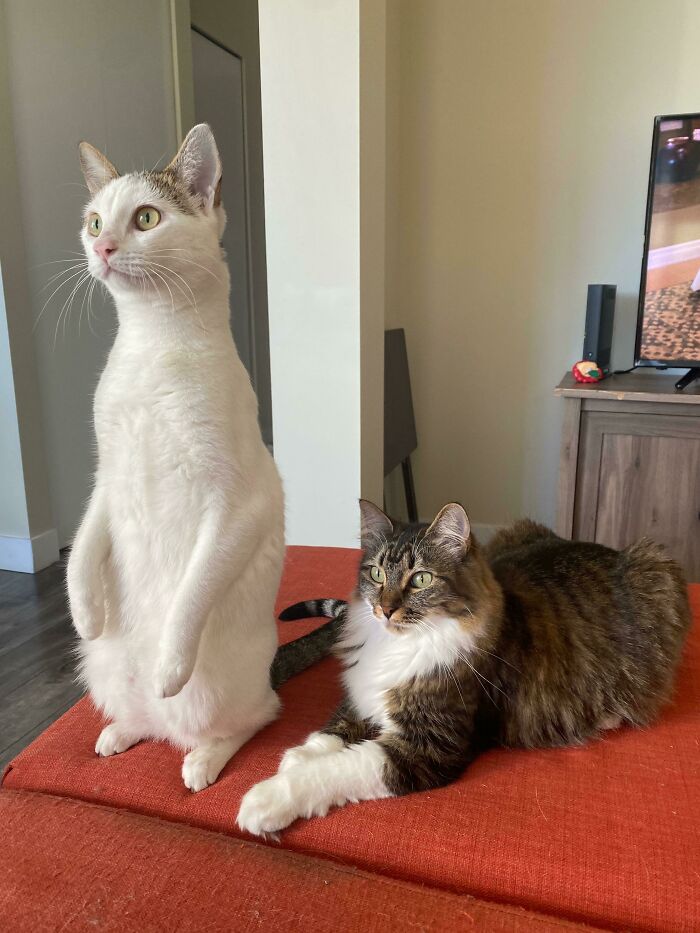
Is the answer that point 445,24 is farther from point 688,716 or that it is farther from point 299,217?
point 688,716

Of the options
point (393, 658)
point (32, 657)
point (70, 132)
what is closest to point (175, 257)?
point (393, 658)

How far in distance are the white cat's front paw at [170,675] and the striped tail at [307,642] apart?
0.33 m

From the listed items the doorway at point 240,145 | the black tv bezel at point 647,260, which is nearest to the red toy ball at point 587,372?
the black tv bezel at point 647,260

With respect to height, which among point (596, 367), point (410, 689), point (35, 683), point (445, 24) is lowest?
point (35, 683)

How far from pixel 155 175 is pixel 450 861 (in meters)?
0.96

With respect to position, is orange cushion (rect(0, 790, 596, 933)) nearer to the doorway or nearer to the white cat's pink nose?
the white cat's pink nose

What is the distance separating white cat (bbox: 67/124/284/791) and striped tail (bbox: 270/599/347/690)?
0.71 ft

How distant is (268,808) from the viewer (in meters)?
0.86

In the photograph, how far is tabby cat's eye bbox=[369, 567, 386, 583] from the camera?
3.49 ft

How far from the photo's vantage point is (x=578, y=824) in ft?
2.89

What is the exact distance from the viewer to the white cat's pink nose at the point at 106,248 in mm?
870

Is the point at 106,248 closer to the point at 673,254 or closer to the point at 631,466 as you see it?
the point at 631,466

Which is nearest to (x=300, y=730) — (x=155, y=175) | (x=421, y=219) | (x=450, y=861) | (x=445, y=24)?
(x=450, y=861)

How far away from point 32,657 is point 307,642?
4.69 ft
